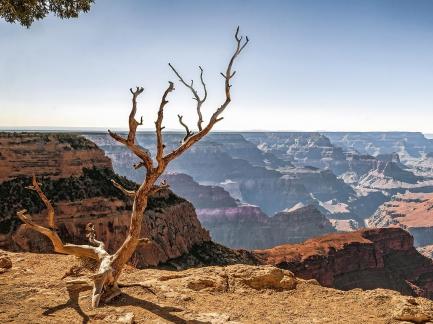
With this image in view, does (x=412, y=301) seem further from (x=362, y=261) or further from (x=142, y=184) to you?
(x=362, y=261)

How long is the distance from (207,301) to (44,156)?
48930mm

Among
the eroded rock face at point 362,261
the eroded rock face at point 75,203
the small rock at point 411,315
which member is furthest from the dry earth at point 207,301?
the eroded rock face at point 362,261

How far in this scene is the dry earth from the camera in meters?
10.6

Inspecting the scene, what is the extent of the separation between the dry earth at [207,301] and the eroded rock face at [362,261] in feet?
208

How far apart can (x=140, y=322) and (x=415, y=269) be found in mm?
107586

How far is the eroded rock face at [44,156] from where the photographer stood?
52.1 meters

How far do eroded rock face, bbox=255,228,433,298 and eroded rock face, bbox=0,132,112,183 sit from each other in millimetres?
35398

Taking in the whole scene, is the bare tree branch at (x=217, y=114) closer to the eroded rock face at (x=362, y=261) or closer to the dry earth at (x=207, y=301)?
the dry earth at (x=207, y=301)

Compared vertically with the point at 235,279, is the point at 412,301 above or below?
above

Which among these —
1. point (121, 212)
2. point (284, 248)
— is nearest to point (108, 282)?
point (121, 212)

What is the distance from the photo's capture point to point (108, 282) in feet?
38.3

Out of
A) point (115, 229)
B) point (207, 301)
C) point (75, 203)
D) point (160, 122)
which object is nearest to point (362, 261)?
point (115, 229)

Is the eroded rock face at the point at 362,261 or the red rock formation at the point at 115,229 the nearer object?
the red rock formation at the point at 115,229

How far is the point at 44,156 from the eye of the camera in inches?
2189
